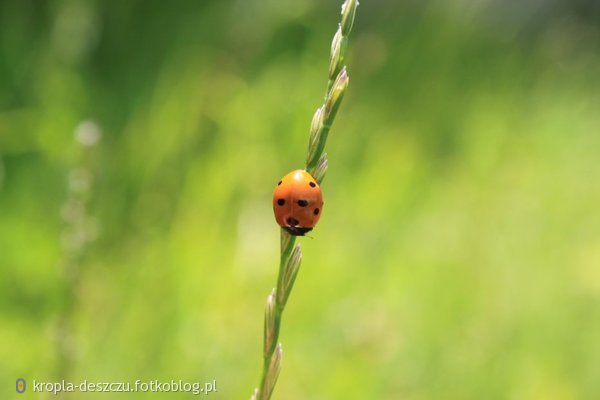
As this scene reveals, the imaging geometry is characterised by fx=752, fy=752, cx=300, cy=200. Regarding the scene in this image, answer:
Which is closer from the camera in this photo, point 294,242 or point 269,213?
point 294,242

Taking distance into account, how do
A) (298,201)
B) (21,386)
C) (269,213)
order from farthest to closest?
(269,213) → (21,386) → (298,201)

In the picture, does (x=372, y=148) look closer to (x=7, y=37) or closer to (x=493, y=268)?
(x=493, y=268)

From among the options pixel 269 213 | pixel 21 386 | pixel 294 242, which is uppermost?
pixel 269 213

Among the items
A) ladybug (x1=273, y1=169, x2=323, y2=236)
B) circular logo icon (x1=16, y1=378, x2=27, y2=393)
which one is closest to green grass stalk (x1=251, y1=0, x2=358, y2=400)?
ladybug (x1=273, y1=169, x2=323, y2=236)

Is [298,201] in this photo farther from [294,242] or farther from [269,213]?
[269,213]

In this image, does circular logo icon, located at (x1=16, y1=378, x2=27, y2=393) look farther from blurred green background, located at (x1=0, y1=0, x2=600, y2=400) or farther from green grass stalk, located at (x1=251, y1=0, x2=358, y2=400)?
green grass stalk, located at (x1=251, y1=0, x2=358, y2=400)

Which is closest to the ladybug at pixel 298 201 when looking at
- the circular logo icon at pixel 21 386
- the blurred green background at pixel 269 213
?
the blurred green background at pixel 269 213

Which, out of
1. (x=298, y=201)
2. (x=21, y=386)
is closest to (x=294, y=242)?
(x=298, y=201)
